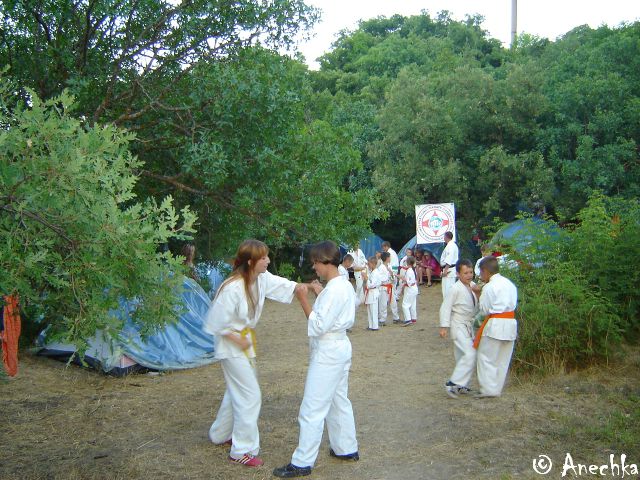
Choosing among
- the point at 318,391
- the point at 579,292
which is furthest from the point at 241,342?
the point at 579,292

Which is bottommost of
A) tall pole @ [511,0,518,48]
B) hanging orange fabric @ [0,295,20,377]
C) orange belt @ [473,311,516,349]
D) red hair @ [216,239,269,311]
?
orange belt @ [473,311,516,349]

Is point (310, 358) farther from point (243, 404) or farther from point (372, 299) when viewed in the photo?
point (372, 299)

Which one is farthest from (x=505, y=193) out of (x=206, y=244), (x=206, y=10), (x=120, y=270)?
(x=120, y=270)

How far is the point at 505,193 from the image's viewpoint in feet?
72.5

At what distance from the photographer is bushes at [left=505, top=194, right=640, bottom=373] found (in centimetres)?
811

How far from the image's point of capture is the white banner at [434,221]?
2125 centimetres

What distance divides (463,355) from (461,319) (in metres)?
0.41

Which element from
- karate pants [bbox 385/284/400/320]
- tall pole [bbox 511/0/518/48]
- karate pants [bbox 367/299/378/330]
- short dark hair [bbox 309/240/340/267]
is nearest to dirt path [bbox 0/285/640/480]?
short dark hair [bbox 309/240/340/267]

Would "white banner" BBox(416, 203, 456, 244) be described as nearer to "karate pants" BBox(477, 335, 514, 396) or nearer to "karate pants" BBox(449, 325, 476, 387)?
"karate pants" BBox(449, 325, 476, 387)

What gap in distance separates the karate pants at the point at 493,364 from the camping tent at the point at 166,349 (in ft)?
12.1

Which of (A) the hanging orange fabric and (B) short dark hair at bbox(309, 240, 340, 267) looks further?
(B) short dark hair at bbox(309, 240, 340, 267)

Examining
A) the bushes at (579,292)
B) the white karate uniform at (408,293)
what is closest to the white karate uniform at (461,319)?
the bushes at (579,292)

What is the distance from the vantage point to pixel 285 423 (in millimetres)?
6797

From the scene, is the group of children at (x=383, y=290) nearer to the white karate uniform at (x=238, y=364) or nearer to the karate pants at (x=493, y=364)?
the karate pants at (x=493, y=364)
